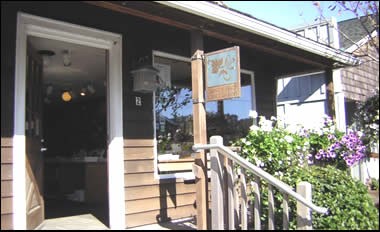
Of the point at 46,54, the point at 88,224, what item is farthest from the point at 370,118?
the point at 46,54

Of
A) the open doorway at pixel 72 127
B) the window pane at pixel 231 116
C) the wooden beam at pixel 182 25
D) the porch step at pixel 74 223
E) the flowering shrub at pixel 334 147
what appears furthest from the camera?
the window pane at pixel 231 116

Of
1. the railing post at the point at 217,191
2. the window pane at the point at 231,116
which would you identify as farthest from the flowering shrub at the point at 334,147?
the railing post at the point at 217,191

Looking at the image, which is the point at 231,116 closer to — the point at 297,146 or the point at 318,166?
the point at 297,146

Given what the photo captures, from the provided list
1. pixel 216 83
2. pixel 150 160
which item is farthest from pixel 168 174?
pixel 216 83

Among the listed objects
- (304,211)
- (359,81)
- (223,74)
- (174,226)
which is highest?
(359,81)

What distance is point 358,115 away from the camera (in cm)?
572

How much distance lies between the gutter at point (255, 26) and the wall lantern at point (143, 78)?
1.25 meters

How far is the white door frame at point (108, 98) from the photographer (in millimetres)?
4293

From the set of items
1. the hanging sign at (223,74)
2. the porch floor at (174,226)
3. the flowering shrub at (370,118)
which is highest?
the hanging sign at (223,74)

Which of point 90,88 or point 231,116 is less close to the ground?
point 90,88

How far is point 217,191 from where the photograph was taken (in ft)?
Answer: 13.9

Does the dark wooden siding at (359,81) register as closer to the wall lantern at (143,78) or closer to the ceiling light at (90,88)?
the ceiling light at (90,88)

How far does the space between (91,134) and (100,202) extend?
Result: 9.33 ft

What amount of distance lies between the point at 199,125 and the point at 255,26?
1311 mm
